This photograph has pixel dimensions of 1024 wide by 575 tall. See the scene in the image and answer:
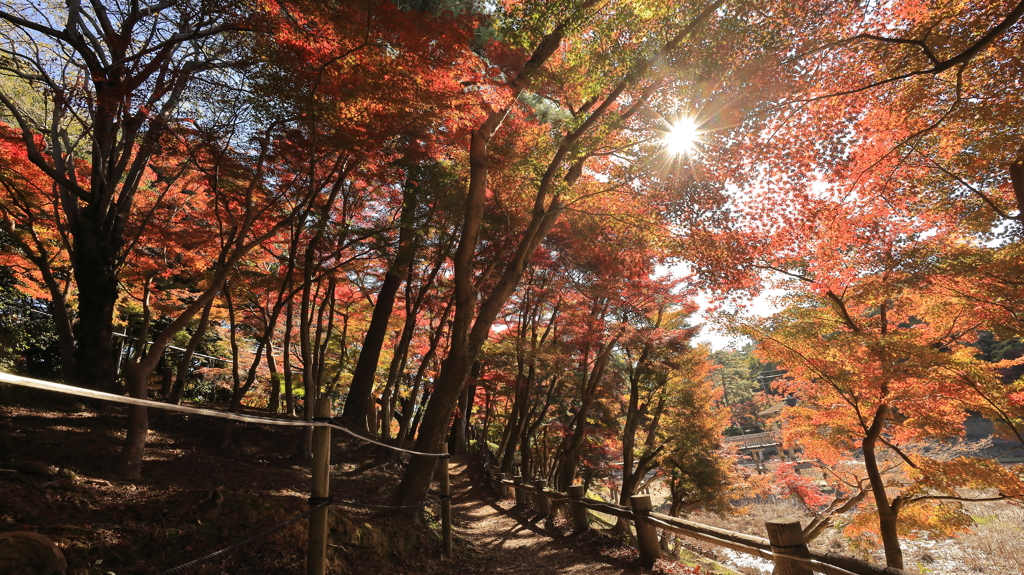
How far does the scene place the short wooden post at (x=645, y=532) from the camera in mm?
5168

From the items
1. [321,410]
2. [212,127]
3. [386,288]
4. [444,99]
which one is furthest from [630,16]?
[386,288]

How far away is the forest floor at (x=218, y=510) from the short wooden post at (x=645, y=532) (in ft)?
0.39

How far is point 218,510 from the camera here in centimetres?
346

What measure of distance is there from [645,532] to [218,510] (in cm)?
405

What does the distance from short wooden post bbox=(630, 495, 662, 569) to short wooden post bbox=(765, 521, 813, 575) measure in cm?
182

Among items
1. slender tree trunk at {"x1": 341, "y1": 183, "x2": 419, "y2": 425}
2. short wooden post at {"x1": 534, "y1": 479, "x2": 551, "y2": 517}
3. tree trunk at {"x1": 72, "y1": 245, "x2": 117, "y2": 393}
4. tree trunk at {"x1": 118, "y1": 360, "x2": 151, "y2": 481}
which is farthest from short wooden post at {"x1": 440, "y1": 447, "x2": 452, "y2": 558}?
tree trunk at {"x1": 72, "y1": 245, "x2": 117, "y2": 393}

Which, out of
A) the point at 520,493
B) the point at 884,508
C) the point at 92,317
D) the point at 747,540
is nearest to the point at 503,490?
the point at 520,493

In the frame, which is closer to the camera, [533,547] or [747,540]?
[747,540]

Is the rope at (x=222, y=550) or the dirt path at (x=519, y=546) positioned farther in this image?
the dirt path at (x=519, y=546)

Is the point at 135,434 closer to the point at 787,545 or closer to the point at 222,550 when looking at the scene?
the point at 222,550

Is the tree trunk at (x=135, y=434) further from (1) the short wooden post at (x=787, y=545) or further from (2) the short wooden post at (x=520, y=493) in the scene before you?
(2) the short wooden post at (x=520, y=493)

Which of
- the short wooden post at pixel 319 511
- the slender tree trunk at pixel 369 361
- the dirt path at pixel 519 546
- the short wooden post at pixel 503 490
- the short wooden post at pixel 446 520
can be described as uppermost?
the slender tree trunk at pixel 369 361

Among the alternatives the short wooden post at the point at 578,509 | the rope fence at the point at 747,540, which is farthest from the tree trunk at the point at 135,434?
the short wooden post at the point at 578,509

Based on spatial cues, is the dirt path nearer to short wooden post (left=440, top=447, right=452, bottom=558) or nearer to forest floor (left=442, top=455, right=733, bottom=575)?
forest floor (left=442, top=455, right=733, bottom=575)
